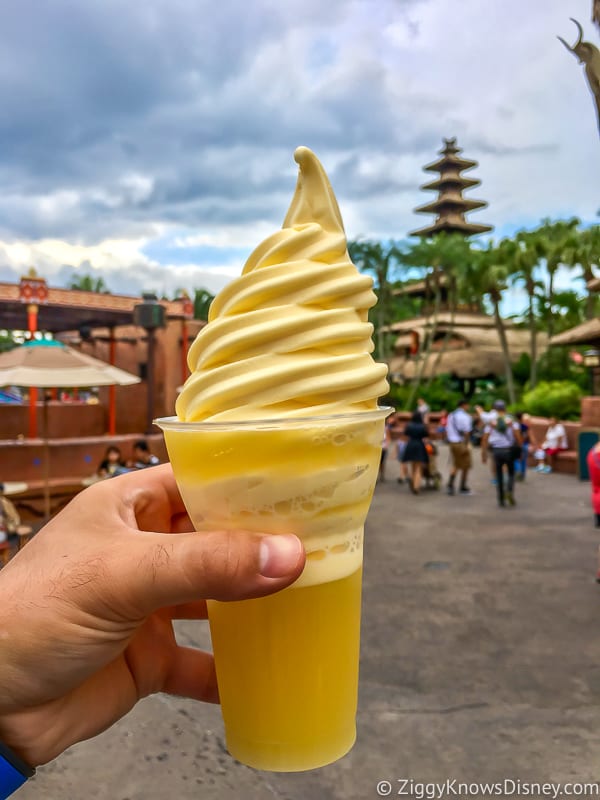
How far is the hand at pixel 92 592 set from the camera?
1.27m

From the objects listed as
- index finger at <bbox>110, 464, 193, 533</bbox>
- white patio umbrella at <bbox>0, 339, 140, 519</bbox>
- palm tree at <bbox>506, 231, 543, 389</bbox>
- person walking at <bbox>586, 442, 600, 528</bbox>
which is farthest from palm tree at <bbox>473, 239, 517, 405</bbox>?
index finger at <bbox>110, 464, 193, 533</bbox>

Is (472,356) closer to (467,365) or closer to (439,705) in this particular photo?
(467,365)

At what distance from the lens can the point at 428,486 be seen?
486 inches

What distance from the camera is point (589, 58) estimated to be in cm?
342

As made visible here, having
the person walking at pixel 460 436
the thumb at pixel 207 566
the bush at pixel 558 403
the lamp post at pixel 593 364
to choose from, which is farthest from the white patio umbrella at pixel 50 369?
the bush at pixel 558 403

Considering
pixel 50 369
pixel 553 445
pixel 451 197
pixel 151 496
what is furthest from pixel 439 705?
pixel 451 197

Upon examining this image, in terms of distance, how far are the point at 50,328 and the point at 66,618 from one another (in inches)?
645

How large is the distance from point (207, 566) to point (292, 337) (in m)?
0.52

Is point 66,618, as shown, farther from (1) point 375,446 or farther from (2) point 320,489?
(1) point 375,446

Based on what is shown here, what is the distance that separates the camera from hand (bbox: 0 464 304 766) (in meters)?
1.27

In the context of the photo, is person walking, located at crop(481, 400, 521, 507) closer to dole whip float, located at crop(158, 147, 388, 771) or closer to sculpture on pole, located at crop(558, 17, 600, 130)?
sculpture on pole, located at crop(558, 17, 600, 130)

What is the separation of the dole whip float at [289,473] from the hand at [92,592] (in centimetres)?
9

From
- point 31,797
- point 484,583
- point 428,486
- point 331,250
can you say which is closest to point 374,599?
point 484,583

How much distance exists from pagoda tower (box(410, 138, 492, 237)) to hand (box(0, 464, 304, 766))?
52713mm
